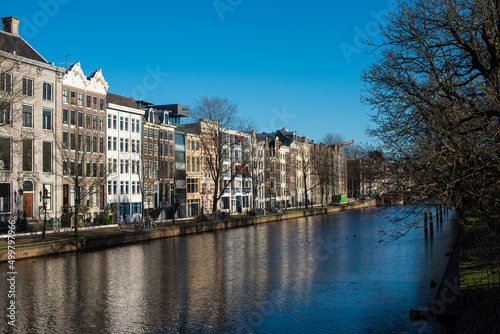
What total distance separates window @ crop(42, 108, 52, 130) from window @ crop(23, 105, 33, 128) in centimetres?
195

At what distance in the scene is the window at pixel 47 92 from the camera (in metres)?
55.4

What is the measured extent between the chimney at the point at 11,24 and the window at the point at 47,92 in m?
5.94

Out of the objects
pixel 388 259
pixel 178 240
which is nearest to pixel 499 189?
pixel 388 259

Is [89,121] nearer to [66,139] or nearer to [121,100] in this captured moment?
[66,139]

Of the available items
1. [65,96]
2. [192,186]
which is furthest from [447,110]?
[192,186]

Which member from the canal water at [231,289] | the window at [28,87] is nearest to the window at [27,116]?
the window at [28,87]

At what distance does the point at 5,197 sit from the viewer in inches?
1948

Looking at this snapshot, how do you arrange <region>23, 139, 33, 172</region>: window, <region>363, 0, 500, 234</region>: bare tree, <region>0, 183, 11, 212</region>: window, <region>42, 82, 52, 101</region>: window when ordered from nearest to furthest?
<region>363, 0, 500, 234</region>: bare tree, <region>0, 183, 11, 212</region>: window, <region>23, 139, 33, 172</region>: window, <region>42, 82, 52, 101</region>: window

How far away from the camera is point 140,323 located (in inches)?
740

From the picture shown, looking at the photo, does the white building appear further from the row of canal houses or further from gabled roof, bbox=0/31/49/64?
gabled roof, bbox=0/31/49/64

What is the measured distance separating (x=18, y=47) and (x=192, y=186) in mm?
37030

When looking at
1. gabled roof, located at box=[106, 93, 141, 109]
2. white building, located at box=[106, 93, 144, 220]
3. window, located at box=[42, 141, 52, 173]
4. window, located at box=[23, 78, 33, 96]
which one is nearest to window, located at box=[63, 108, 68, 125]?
window, located at box=[42, 141, 52, 173]

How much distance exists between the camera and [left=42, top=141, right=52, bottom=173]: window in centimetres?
5462

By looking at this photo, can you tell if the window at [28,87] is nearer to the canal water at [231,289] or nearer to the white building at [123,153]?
the white building at [123,153]
